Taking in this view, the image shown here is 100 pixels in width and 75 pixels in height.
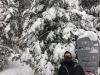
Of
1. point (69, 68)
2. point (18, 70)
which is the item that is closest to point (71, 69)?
point (69, 68)

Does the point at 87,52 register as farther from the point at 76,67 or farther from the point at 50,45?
the point at 50,45

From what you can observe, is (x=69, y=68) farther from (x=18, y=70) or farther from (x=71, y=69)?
(x=18, y=70)

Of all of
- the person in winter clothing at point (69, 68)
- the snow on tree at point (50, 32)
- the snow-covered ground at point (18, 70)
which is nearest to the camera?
the person in winter clothing at point (69, 68)

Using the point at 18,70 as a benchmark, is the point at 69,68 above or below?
above

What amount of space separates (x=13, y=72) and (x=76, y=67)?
490 cm

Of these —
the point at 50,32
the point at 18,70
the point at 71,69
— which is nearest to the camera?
the point at 71,69

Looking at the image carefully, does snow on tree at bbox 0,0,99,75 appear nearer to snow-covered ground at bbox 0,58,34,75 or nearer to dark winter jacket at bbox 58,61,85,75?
snow-covered ground at bbox 0,58,34,75

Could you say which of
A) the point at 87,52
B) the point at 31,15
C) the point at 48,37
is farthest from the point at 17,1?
the point at 87,52

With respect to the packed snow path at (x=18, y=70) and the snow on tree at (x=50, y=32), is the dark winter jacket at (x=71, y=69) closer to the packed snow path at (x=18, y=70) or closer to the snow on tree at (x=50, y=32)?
the snow on tree at (x=50, y=32)

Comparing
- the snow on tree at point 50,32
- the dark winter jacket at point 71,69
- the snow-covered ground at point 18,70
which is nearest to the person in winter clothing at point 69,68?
the dark winter jacket at point 71,69

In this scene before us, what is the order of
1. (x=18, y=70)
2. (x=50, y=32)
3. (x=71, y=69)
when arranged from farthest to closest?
(x=18, y=70) → (x=50, y=32) → (x=71, y=69)

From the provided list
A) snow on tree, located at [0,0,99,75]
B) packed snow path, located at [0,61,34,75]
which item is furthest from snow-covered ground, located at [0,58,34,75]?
snow on tree, located at [0,0,99,75]

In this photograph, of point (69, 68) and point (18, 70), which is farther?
point (18, 70)

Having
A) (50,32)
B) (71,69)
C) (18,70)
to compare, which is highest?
(50,32)
